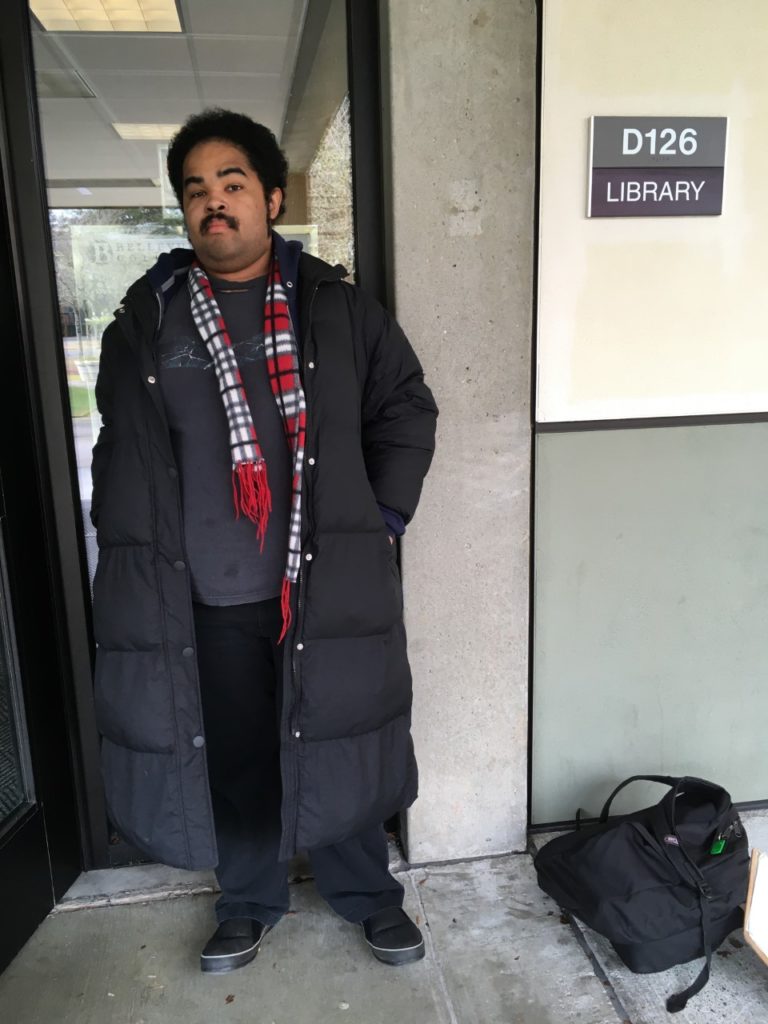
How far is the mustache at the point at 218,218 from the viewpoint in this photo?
188 cm

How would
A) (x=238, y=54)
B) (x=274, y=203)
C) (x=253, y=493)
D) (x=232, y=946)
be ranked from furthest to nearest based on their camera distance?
(x=238, y=54) < (x=232, y=946) < (x=274, y=203) < (x=253, y=493)

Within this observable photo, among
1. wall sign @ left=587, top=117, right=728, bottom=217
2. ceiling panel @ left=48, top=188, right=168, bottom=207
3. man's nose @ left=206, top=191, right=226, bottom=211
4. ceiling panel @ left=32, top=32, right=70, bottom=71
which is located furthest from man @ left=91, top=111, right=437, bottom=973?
wall sign @ left=587, top=117, right=728, bottom=217

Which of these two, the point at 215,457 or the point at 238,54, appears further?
the point at 238,54

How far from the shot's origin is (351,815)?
6.41 ft

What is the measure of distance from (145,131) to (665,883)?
8.02ft

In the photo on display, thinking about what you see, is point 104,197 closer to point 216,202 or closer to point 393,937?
point 216,202

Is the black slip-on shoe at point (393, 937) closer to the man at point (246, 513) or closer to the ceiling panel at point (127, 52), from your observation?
the man at point (246, 513)

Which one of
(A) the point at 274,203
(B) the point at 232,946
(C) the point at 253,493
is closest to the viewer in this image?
(C) the point at 253,493

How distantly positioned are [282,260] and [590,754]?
1798 mm

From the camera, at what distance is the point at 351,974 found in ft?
6.91

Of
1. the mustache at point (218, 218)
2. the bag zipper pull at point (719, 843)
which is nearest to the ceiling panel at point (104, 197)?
the mustache at point (218, 218)

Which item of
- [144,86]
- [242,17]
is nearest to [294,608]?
[144,86]

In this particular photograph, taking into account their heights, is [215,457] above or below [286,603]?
above

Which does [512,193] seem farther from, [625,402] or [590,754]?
[590,754]
